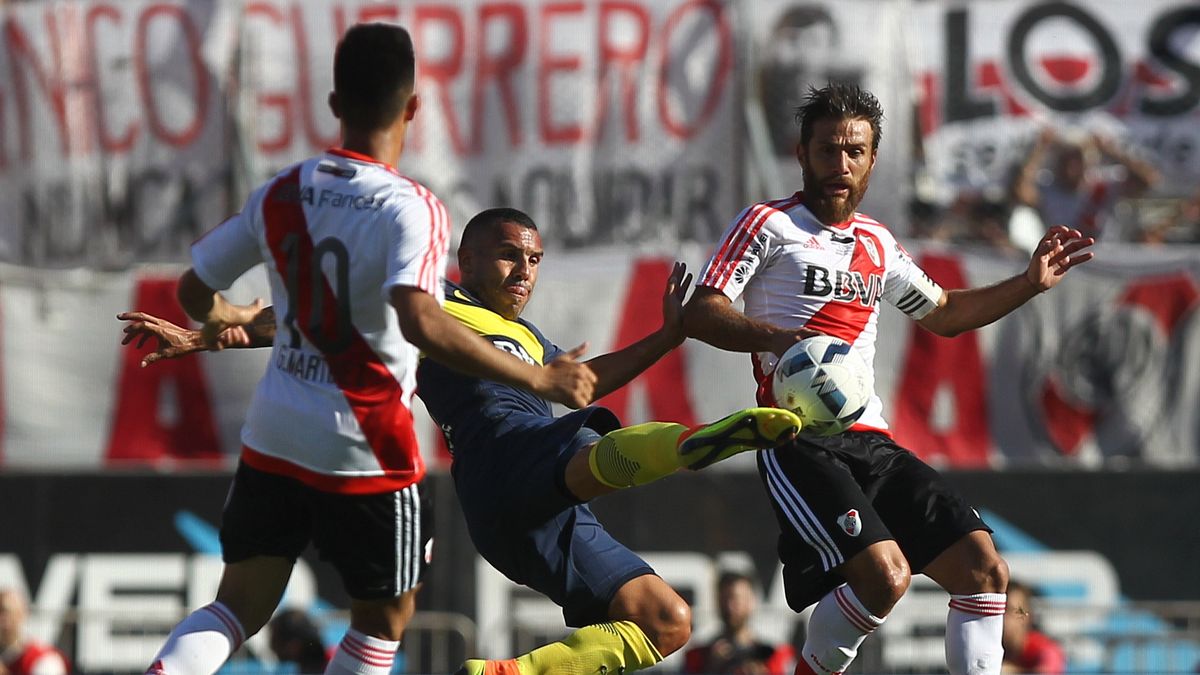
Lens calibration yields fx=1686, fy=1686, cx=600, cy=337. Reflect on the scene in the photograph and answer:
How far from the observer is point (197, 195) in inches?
527

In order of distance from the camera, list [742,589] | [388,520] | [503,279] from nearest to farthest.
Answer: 1. [388,520]
2. [503,279]
3. [742,589]

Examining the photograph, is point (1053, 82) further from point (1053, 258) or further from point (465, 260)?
point (465, 260)

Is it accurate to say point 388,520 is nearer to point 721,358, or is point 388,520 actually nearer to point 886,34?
point 721,358

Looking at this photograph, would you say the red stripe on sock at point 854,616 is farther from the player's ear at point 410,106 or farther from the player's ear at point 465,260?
the player's ear at point 410,106

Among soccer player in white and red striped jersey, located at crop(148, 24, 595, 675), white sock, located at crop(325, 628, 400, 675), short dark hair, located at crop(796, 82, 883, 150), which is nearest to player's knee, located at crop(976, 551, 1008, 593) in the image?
short dark hair, located at crop(796, 82, 883, 150)

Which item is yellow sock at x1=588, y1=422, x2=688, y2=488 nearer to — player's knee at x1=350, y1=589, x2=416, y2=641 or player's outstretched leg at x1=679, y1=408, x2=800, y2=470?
player's outstretched leg at x1=679, y1=408, x2=800, y2=470

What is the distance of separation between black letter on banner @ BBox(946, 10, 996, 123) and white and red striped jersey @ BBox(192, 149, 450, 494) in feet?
29.4

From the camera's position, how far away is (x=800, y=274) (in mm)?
6598


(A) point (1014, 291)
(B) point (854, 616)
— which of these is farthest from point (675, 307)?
(A) point (1014, 291)

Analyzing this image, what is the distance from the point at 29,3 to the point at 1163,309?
30.2 feet

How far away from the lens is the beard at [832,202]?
264 inches

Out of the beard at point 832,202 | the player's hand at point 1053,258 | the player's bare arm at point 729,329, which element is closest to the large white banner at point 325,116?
the player's hand at point 1053,258

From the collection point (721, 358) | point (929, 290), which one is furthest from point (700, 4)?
point (929, 290)

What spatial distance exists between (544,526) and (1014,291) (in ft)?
7.29
